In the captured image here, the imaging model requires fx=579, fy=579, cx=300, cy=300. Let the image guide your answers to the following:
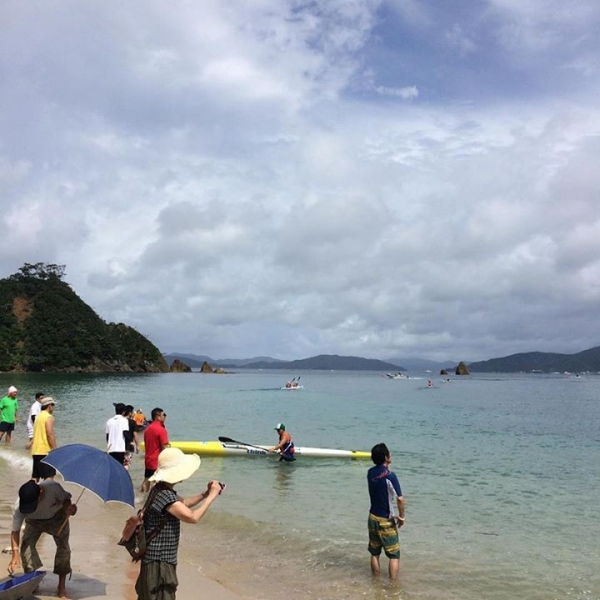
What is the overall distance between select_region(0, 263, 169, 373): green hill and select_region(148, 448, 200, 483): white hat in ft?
383

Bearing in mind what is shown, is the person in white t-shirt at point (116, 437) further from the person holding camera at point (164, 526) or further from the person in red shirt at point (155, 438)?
the person holding camera at point (164, 526)

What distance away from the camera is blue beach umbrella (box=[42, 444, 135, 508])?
609 centimetres

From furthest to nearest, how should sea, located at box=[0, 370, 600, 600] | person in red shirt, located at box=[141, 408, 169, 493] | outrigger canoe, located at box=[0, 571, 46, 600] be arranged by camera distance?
person in red shirt, located at box=[141, 408, 169, 493], sea, located at box=[0, 370, 600, 600], outrigger canoe, located at box=[0, 571, 46, 600]

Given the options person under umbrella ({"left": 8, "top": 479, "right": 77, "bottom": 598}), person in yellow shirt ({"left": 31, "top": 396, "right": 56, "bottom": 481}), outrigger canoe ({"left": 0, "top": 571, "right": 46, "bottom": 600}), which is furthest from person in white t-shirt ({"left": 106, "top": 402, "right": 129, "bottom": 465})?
outrigger canoe ({"left": 0, "top": 571, "right": 46, "bottom": 600})

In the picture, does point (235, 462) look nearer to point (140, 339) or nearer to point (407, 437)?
point (407, 437)

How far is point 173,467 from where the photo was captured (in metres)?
5.01

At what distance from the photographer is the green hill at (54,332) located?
11481cm

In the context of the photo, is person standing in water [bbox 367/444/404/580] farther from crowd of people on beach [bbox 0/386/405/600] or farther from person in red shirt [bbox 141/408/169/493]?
person in red shirt [bbox 141/408/169/493]

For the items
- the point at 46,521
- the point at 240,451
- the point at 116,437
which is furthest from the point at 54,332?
the point at 46,521

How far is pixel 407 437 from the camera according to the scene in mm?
30469

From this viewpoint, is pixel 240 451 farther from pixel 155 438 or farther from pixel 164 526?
pixel 164 526

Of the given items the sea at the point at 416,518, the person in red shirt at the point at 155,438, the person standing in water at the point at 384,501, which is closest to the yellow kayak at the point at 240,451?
the sea at the point at 416,518

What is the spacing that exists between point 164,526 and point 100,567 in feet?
14.0

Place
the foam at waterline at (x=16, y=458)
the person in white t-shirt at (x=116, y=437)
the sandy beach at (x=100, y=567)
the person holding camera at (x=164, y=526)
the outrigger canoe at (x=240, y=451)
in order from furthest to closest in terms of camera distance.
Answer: the outrigger canoe at (x=240, y=451)
the foam at waterline at (x=16, y=458)
the person in white t-shirt at (x=116, y=437)
the sandy beach at (x=100, y=567)
the person holding camera at (x=164, y=526)
